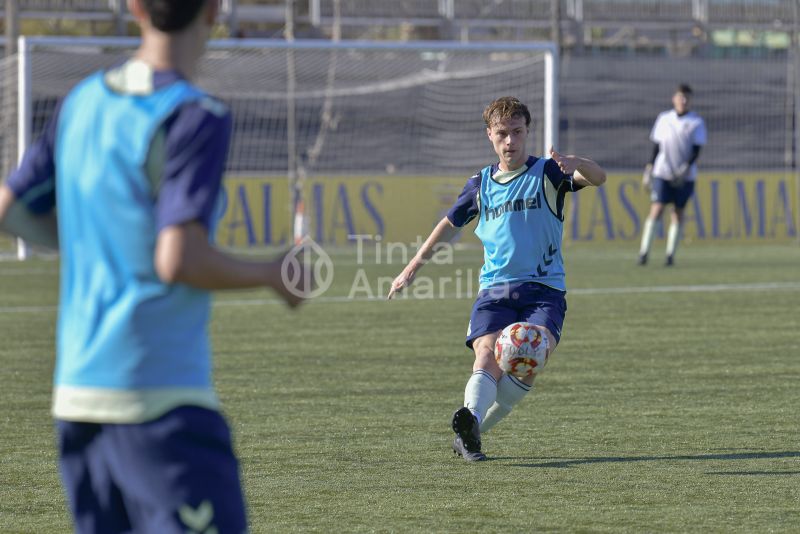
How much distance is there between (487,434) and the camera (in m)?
7.24

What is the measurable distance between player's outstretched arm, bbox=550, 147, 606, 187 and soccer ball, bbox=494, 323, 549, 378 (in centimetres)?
69

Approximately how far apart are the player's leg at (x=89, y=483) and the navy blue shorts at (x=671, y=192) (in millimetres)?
15779

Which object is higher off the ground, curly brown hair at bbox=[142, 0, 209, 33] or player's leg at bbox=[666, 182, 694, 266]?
curly brown hair at bbox=[142, 0, 209, 33]

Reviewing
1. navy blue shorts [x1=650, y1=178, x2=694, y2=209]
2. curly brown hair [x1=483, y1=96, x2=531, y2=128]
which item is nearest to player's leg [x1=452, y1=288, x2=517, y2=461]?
curly brown hair [x1=483, y1=96, x2=531, y2=128]

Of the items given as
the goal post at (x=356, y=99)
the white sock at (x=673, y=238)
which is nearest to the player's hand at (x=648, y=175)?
the white sock at (x=673, y=238)

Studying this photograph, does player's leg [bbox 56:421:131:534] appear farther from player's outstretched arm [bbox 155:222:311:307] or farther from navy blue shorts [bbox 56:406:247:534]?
player's outstretched arm [bbox 155:222:311:307]

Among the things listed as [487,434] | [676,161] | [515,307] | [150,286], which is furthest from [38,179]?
[676,161]

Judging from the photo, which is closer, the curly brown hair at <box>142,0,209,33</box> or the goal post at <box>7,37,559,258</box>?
the curly brown hair at <box>142,0,209,33</box>

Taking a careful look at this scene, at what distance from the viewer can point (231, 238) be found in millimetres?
19797

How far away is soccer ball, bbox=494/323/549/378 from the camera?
255 inches

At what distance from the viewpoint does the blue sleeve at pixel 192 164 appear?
2.69 m

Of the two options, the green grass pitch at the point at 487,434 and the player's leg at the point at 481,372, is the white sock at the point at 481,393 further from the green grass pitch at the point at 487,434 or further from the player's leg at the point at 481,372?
the green grass pitch at the point at 487,434

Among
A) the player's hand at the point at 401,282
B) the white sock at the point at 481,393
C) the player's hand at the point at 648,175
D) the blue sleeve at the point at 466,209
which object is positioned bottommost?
the player's hand at the point at 648,175

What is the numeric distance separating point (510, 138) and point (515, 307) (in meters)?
0.77
